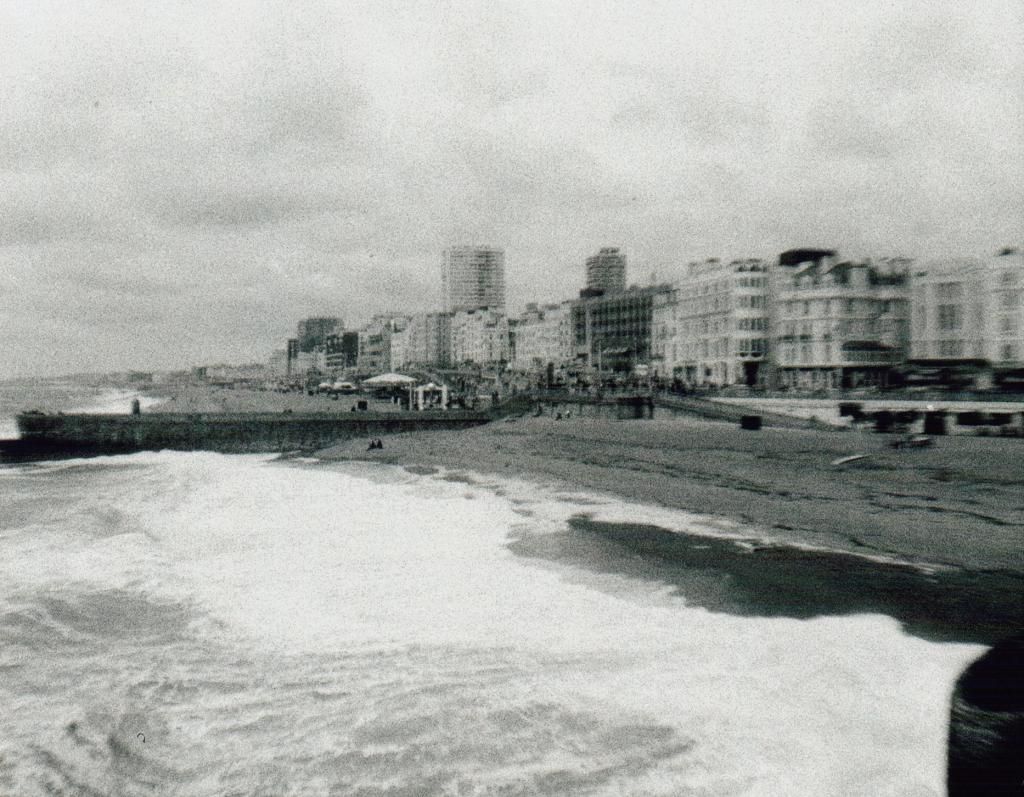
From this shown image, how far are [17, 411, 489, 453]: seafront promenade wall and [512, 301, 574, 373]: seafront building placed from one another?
86.1 metres

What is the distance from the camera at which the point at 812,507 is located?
23.6 meters

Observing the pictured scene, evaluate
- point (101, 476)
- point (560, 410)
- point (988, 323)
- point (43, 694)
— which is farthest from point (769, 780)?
point (988, 323)

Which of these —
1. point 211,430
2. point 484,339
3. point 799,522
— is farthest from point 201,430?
point 484,339

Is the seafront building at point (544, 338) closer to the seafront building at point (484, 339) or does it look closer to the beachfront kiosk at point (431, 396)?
the seafront building at point (484, 339)

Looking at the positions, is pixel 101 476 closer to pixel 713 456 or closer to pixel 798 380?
pixel 713 456

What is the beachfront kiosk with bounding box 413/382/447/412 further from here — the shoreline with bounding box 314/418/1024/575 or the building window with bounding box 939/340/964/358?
the building window with bounding box 939/340/964/358

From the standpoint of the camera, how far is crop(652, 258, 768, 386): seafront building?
8175cm

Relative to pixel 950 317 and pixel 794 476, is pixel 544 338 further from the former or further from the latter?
pixel 794 476

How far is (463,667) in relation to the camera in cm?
1021

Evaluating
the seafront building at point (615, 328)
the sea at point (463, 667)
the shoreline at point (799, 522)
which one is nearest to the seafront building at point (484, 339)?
the seafront building at point (615, 328)

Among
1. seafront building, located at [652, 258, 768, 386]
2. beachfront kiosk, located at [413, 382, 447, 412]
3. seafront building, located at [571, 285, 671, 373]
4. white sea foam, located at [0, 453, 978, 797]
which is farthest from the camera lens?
seafront building, located at [571, 285, 671, 373]

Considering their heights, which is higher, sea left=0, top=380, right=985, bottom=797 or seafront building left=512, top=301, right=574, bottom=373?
seafront building left=512, top=301, right=574, bottom=373

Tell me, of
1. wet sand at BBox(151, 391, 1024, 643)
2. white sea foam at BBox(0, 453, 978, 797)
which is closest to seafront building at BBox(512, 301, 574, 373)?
wet sand at BBox(151, 391, 1024, 643)

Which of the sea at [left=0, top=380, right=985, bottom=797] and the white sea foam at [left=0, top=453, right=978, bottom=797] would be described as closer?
the sea at [left=0, top=380, right=985, bottom=797]
